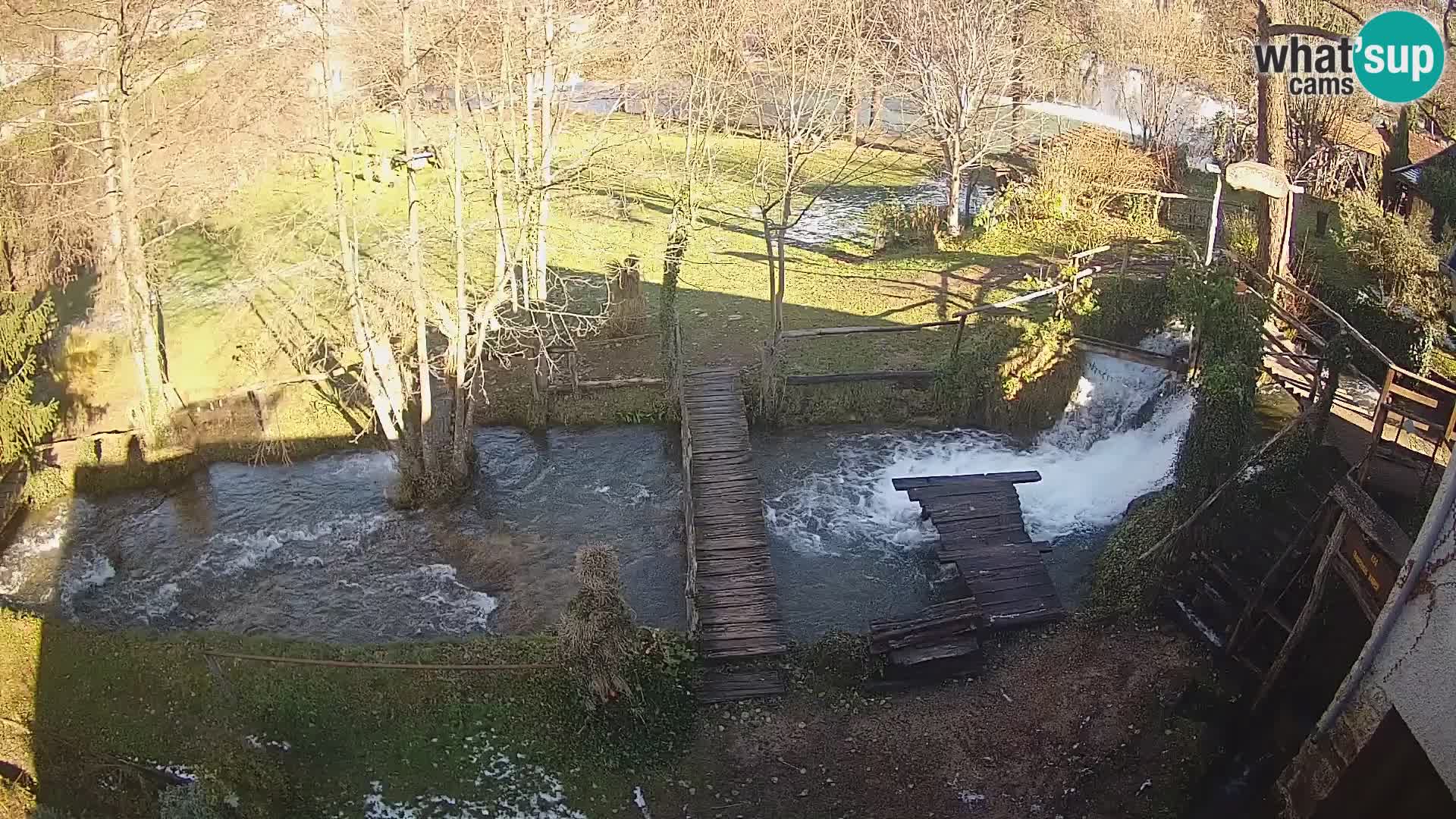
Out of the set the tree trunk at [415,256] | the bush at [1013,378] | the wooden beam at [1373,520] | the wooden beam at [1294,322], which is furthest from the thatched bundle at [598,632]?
the wooden beam at [1294,322]

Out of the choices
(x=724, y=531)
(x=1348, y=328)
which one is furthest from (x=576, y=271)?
(x=1348, y=328)

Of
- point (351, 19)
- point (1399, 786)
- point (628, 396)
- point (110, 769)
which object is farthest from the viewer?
point (628, 396)

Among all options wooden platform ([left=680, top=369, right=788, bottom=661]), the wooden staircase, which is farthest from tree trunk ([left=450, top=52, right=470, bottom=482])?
the wooden staircase

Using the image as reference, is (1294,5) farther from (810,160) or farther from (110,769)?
(110,769)

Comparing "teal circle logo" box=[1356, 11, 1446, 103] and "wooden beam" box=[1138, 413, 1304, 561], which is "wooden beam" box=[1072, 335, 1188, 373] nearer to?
"wooden beam" box=[1138, 413, 1304, 561]

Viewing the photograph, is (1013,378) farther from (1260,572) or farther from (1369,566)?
(1369,566)

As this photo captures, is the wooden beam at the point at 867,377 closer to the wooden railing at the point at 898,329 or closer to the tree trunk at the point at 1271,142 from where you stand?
the wooden railing at the point at 898,329

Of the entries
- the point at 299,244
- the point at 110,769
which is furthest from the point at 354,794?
the point at 299,244
